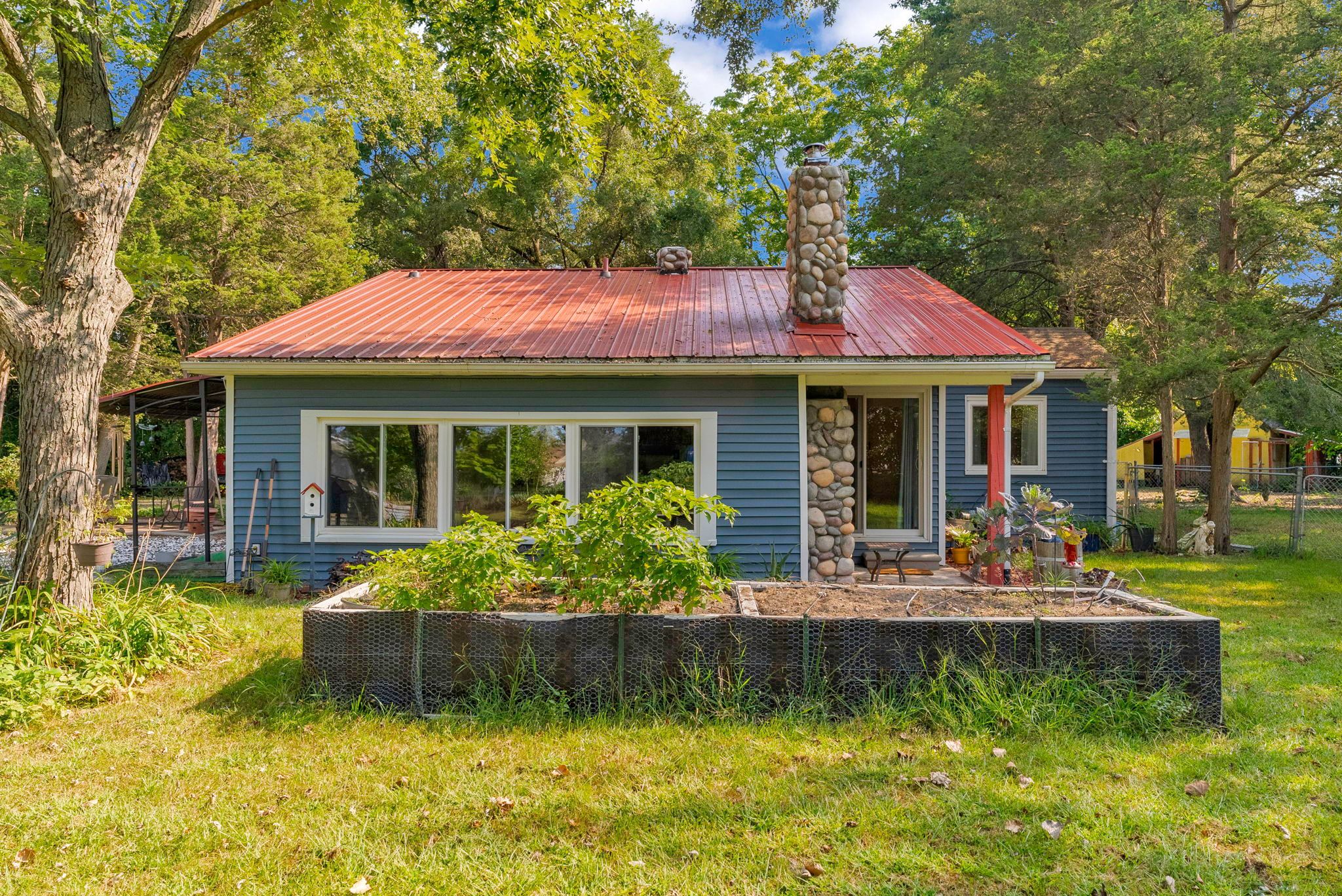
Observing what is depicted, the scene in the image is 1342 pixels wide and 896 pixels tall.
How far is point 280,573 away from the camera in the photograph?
7883mm

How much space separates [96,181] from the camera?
17.5ft

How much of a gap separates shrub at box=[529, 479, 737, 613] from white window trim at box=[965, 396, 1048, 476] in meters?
8.37

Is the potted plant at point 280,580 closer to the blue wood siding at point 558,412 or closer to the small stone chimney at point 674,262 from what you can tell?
the blue wood siding at point 558,412

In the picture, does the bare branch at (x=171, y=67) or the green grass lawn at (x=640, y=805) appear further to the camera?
the bare branch at (x=171, y=67)

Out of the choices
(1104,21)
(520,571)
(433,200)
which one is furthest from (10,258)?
(1104,21)

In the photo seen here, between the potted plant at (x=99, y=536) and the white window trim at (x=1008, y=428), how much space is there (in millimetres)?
10945

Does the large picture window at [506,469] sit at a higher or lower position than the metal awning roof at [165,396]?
lower

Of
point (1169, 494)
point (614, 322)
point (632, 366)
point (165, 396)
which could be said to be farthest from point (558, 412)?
point (1169, 494)

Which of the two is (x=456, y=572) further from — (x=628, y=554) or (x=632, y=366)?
(x=632, y=366)

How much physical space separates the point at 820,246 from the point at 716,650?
19.4 ft

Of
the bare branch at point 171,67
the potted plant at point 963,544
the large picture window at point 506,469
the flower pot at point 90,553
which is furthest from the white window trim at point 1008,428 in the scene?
the flower pot at point 90,553

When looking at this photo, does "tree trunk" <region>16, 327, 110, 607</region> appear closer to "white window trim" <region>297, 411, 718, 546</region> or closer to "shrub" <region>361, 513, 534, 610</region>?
"shrub" <region>361, 513, 534, 610</region>

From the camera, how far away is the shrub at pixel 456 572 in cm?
461

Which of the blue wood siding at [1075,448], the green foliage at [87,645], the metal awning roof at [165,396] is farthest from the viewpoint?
the blue wood siding at [1075,448]
